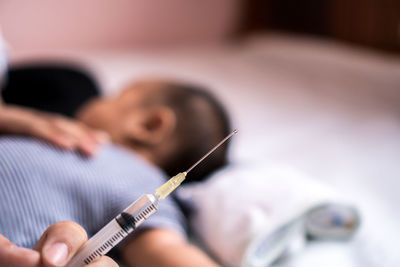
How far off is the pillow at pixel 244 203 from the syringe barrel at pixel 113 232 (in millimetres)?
280

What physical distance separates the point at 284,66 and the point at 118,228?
4.52 ft

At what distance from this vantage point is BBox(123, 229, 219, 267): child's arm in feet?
1.74

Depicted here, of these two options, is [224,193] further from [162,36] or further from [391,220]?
[162,36]

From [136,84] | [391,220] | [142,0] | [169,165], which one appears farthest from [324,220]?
[142,0]

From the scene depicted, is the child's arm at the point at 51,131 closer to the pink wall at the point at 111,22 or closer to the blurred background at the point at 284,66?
the blurred background at the point at 284,66

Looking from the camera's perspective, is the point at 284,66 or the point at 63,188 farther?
the point at 284,66

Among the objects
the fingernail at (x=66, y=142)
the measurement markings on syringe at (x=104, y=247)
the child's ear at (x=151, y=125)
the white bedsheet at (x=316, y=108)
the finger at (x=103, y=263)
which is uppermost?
the measurement markings on syringe at (x=104, y=247)

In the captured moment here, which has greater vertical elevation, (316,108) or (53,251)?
(53,251)

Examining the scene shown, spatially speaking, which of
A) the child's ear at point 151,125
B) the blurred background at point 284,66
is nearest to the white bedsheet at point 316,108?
the blurred background at point 284,66

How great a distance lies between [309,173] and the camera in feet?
2.92

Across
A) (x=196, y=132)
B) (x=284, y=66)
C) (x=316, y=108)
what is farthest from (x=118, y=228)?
(x=284, y=66)

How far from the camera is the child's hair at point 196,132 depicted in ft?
2.57

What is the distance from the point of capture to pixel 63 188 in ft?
1.83

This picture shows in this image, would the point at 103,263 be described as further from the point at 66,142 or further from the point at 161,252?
the point at 66,142
